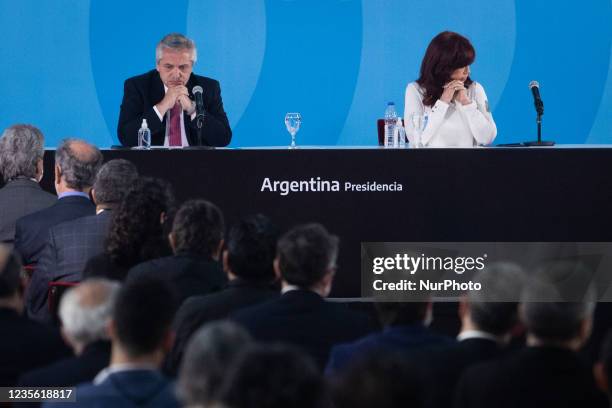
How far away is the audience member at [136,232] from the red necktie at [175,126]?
6.07 feet

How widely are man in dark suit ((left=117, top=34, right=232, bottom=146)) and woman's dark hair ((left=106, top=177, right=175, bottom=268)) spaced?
68.9 inches

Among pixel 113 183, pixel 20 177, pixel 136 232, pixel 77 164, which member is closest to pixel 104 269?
pixel 136 232

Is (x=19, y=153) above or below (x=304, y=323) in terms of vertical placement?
above

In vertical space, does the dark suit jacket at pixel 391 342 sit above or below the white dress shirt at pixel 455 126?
below

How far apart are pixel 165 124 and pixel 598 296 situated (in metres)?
2.52

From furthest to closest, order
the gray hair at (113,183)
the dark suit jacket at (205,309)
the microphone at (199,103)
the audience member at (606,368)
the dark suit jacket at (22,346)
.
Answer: the microphone at (199,103)
the gray hair at (113,183)
the dark suit jacket at (205,309)
the dark suit jacket at (22,346)
the audience member at (606,368)

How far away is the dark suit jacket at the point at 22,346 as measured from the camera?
10.3ft

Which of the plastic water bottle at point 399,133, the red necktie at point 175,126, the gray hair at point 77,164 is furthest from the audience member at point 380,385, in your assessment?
the red necktie at point 175,126

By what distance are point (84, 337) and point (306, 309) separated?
29.2 inches

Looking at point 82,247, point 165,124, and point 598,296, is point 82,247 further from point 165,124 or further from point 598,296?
point 598,296

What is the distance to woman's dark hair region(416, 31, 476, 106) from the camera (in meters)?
5.98

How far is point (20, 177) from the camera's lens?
200 inches

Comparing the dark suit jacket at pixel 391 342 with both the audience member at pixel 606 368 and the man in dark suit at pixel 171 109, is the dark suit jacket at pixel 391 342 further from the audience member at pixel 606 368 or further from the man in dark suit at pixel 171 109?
the man in dark suit at pixel 171 109

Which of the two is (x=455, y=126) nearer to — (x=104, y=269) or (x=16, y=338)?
(x=104, y=269)
